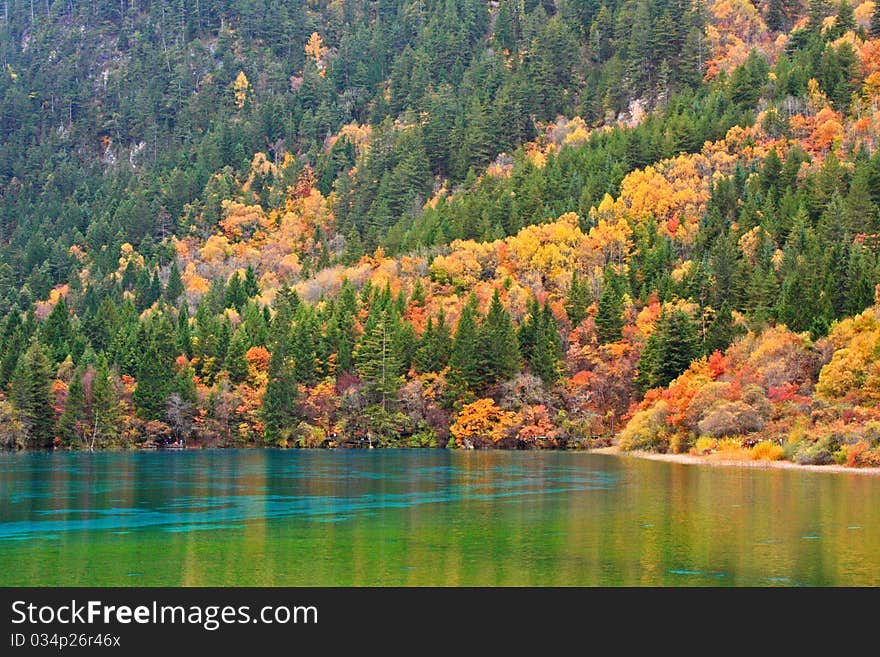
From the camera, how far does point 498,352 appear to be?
141375 mm

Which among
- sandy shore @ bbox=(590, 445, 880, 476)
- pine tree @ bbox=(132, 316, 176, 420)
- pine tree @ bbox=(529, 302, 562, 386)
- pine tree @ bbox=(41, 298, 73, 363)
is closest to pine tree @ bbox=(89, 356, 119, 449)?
pine tree @ bbox=(132, 316, 176, 420)

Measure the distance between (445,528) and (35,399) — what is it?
3793 inches

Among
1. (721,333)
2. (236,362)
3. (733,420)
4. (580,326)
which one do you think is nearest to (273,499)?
(733,420)

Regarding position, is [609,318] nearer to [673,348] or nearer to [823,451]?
[673,348]

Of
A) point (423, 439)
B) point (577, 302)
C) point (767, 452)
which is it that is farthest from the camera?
point (577, 302)

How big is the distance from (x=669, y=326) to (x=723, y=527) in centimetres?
7636

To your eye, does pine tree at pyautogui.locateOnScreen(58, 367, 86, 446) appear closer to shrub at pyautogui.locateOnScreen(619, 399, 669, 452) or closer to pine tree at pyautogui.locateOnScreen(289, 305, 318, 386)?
pine tree at pyautogui.locateOnScreen(289, 305, 318, 386)

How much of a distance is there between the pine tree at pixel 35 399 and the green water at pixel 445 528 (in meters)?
49.8

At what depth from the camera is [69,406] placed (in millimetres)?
136500

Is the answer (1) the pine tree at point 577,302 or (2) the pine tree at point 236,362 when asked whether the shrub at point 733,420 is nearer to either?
(1) the pine tree at point 577,302

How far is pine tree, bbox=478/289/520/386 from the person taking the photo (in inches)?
5517

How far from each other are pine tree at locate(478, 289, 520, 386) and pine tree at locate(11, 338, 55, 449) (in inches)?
2000
